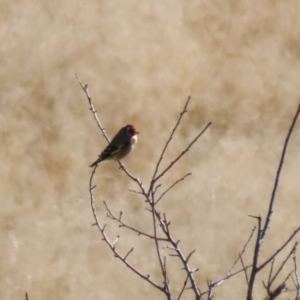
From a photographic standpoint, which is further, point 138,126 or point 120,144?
point 138,126

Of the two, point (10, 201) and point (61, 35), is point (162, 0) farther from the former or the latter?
point (10, 201)

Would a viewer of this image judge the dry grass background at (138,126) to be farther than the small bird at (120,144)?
Yes

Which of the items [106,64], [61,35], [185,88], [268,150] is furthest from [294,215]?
[61,35]

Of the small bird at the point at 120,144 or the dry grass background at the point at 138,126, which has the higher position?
the dry grass background at the point at 138,126

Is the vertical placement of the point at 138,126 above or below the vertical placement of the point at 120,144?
above

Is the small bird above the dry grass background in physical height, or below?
below
